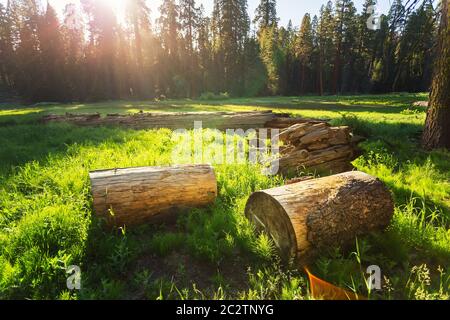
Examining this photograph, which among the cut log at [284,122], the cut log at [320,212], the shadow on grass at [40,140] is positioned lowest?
the cut log at [320,212]

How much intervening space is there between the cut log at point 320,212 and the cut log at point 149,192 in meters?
0.98

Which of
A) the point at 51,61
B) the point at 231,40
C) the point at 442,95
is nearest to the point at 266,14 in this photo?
the point at 231,40

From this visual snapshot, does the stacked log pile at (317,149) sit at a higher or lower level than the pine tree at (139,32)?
lower

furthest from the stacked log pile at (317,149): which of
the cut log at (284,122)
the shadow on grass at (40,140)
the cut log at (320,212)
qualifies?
the shadow on grass at (40,140)

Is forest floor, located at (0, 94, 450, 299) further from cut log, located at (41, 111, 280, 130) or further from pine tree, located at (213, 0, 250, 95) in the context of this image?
pine tree, located at (213, 0, 250, 95)

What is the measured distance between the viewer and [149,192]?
12.3ft

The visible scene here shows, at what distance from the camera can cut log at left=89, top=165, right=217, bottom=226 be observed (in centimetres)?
359

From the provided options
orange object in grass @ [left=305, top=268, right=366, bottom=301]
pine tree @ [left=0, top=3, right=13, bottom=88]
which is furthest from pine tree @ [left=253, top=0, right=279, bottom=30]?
orange object in grass @ [left=305, top=268, right=366, bottom=301]

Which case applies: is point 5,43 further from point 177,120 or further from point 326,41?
point 326,41

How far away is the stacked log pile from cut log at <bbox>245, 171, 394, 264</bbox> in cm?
216

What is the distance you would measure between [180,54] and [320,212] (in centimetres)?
5019

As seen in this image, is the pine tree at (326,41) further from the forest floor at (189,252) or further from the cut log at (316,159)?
the forest floor at (189,252)

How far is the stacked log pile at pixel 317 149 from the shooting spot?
5644 mm
